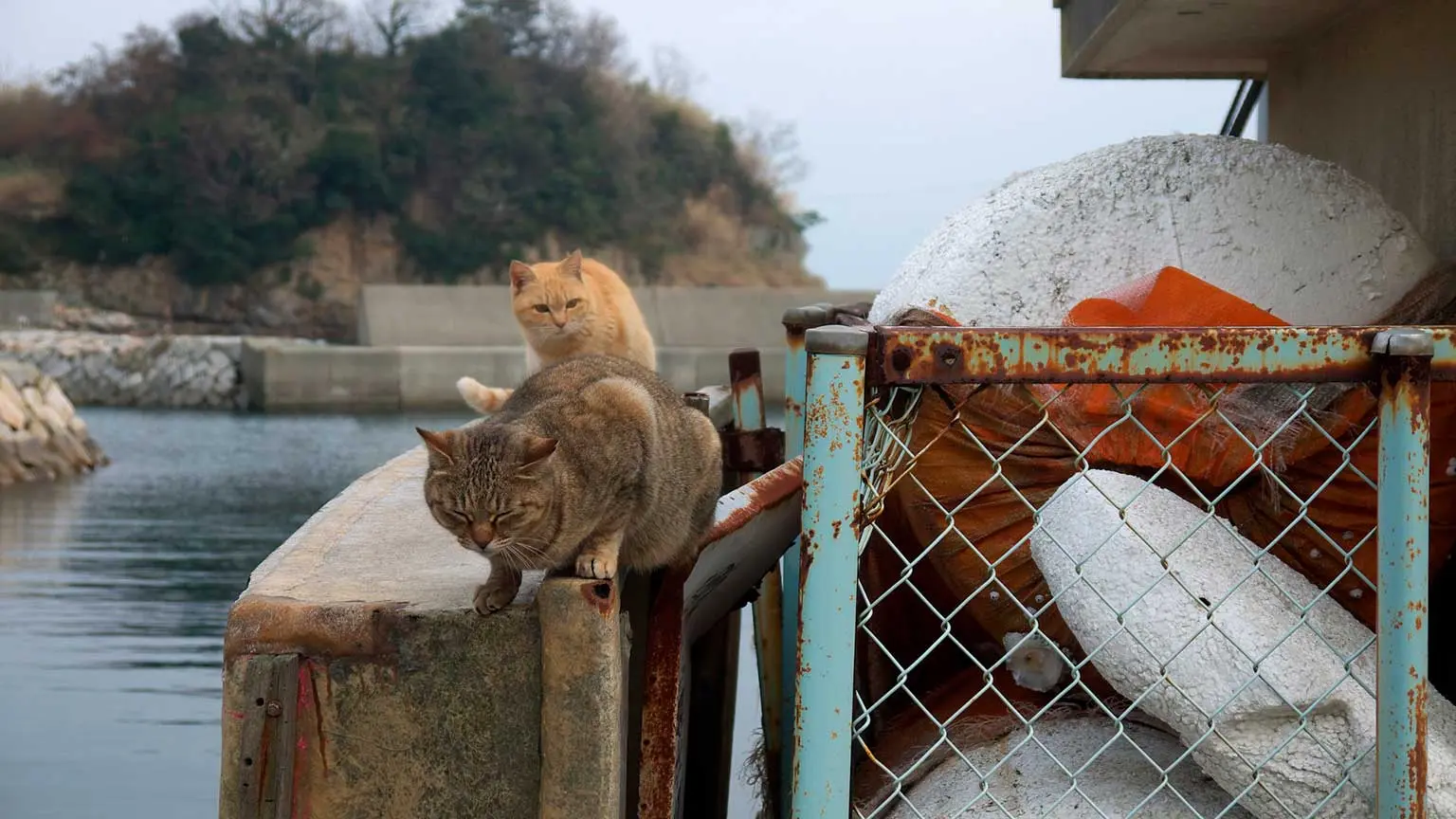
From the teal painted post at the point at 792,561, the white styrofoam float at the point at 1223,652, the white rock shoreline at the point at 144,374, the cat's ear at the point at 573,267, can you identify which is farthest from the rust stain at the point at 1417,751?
the white rock shoreline at the point at 144,374

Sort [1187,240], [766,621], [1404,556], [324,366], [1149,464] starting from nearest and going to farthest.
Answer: [1404,556]
[1149,464]
[1187,240]
[766,621]
[324,366]

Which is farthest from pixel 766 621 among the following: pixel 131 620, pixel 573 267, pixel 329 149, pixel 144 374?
pixel 329 149

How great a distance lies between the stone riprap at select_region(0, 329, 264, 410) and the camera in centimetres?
1547

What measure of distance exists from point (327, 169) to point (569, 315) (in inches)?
893

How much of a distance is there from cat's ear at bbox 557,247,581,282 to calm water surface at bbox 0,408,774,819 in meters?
1.33

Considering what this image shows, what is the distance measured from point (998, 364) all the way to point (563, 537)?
558 millimetres

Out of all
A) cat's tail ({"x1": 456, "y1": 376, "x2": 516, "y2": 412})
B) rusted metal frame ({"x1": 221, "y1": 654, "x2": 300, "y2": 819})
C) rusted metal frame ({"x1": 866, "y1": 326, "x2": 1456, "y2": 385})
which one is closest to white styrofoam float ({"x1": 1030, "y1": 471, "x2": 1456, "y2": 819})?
rusted metal frame ({"x1": 866, "y1": 326, "x2": 1456, "y2": 385})

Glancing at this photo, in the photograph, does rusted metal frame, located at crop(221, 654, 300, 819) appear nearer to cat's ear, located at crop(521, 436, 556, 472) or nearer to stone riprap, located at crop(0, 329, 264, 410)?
cat's ear, located at crop(521, 436, 556, 472)

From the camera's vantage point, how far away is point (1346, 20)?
2908mm

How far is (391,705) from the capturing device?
152 cm

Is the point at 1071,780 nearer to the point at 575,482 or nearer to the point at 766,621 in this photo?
the point at 575,482

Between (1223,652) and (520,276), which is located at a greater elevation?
(520,276)

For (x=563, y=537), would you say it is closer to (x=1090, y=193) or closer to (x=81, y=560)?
(x=1090, y=193)

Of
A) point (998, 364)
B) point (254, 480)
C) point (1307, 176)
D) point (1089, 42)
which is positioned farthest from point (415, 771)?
point (254, 480)
